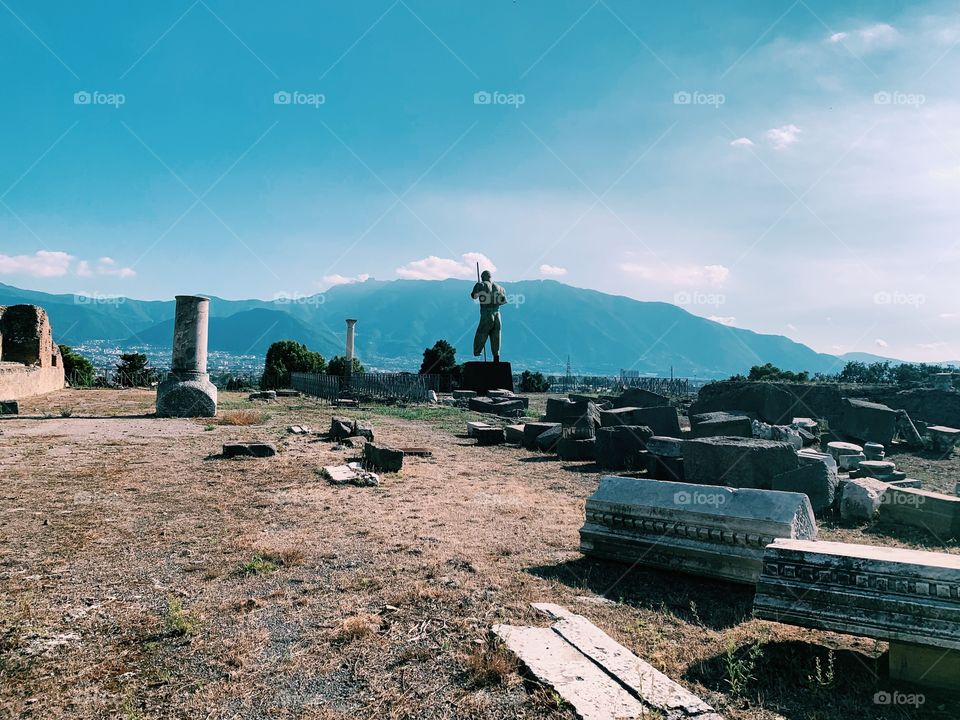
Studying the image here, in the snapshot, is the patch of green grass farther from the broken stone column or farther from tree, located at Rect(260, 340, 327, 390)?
tree, located at Rect(260, 340, 327, 390)

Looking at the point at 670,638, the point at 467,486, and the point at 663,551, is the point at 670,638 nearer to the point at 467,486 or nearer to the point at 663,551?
the point at 663,551

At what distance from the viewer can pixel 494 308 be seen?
25844 mm

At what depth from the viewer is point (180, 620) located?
3.72m

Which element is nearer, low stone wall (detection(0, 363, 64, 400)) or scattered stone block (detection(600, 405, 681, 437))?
scattered stone block (detection(600, 405, 681, 437))

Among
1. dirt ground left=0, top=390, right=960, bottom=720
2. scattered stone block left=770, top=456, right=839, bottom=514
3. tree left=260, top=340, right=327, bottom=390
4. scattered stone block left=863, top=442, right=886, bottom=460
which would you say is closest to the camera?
dirt ground left=0, top=390, right=960, bottom=720

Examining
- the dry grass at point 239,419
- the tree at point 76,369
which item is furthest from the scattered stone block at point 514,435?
the tree at point 76,369

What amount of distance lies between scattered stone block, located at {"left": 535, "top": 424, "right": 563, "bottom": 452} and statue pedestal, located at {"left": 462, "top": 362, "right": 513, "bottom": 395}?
11.9 m

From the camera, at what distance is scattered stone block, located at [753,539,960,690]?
10.3 ft

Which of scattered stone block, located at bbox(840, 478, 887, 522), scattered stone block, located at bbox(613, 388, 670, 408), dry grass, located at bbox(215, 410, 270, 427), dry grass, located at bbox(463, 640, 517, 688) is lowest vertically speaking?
dry grass, located at bbox(215, 410, 270, 427)

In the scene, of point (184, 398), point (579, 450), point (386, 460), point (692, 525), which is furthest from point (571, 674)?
Result: point (184, 398)

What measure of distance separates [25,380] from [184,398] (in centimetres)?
945

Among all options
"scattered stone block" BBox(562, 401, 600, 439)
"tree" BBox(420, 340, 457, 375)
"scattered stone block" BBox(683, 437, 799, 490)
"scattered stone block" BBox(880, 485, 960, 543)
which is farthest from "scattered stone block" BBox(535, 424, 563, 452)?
"tree" BBox(420, 340, 457, 375)

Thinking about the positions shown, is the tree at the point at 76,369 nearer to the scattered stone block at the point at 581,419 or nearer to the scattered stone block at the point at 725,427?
the scattered stone block at the point at 581,419

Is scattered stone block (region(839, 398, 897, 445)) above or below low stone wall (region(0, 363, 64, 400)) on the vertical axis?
above
